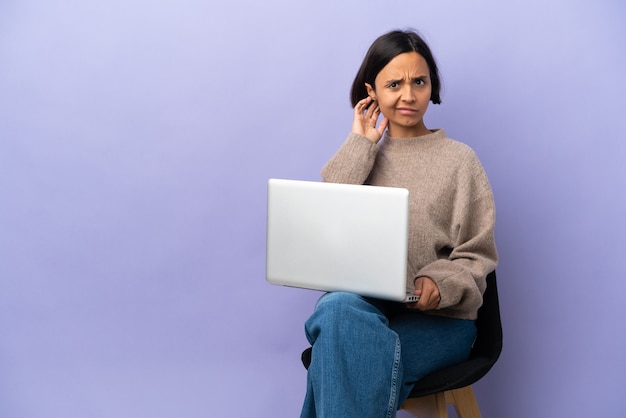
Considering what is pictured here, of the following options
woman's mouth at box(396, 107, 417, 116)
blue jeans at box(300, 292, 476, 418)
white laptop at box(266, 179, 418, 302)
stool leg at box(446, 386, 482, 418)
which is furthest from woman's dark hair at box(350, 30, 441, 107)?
stool leg at box(446, 386, 482, 418)

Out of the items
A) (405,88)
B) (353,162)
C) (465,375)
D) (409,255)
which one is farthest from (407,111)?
(465,375)

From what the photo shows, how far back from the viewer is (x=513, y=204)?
2.50 meters

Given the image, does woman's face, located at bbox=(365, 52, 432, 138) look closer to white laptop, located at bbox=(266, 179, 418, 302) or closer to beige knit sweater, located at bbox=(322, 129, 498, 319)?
beige knit sweater, located at bbox=(322, 129, 498, 319)

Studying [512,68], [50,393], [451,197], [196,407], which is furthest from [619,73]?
[50,393]

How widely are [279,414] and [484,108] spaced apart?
1.20 metres

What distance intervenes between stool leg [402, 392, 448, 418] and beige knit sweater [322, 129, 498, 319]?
206 millimetres

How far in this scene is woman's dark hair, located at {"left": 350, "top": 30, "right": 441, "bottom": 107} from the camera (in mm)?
2121

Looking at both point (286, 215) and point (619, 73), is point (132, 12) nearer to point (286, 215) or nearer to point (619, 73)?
point (286, 215)

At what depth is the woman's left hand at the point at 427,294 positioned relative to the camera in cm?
183

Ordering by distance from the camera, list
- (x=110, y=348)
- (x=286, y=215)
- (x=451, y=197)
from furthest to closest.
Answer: (x=110, y=348), (x=451, y=197), (x=286, y=215)

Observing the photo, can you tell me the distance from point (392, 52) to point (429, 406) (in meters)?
0.92

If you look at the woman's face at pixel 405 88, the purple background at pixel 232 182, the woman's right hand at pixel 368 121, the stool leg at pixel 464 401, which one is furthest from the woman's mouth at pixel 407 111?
the stool leg at pixel 464 401

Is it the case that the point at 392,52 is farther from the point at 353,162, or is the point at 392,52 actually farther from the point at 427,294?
the point at 427,294

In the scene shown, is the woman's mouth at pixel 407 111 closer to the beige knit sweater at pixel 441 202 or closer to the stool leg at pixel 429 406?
the beige knit sweater at pixel 441 202
